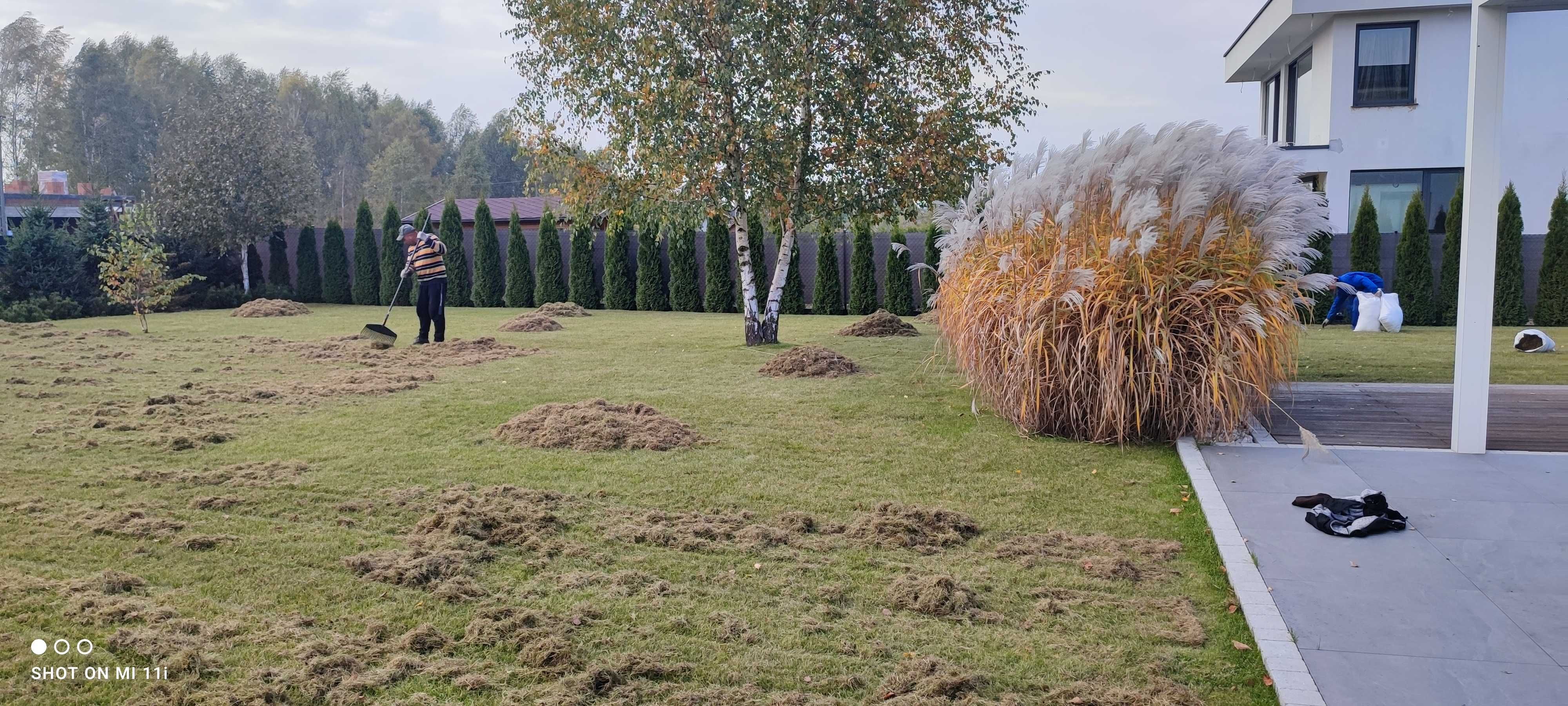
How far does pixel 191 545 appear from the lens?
3969mm

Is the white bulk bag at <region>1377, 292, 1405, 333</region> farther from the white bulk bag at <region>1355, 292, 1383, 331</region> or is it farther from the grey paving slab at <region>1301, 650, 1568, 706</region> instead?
the grey paving slab at <region>1301, 650, 1568, 706</region>

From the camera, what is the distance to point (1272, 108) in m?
20.7

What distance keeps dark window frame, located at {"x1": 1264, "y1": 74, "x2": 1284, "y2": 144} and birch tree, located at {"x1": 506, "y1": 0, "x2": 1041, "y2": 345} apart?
10214 millimetres

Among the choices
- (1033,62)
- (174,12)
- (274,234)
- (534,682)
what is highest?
(174,12)

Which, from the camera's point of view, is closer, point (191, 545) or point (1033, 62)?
point (191, 545)

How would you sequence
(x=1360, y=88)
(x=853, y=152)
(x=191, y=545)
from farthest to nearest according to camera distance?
1. (x=1360, y=88)
2. (x=853, y=152)
3. (x=191, y=545)

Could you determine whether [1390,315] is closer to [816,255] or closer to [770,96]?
[770,96]

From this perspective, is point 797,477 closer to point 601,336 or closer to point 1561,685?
point 1561,685

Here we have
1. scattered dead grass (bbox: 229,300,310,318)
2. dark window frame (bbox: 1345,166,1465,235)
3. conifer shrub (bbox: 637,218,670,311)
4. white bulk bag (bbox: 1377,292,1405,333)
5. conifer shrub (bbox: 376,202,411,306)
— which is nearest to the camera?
white bulk bag (bbox: 1377,292,1405,333)

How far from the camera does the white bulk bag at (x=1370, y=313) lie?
45.3ft

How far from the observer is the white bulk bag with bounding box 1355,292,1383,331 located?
13805 mm

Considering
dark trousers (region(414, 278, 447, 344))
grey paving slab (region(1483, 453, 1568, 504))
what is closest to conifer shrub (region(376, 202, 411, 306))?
dark trousers (region(414, 278, 447, 344))

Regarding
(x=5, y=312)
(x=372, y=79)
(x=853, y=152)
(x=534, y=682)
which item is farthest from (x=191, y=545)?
(x=372, y=79)

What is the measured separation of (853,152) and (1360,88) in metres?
9.83
